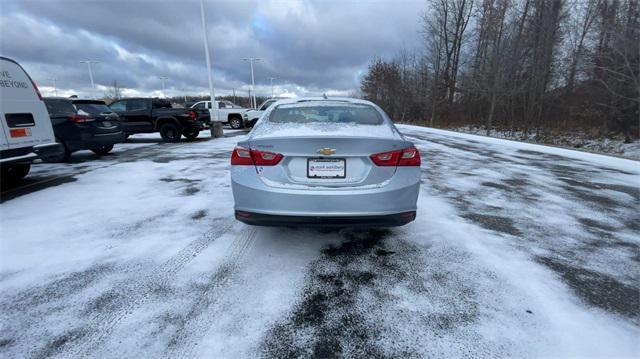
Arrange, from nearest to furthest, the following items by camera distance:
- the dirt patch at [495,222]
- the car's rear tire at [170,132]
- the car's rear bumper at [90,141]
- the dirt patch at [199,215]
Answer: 1. the dirt patch at [495,222]
2. the dirt patch at [199,215]
3. the car's rear bumper at [90,141]
4. the car's rear tire at [170,132]

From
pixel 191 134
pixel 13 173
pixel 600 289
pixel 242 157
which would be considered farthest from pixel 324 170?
pixel 191 134

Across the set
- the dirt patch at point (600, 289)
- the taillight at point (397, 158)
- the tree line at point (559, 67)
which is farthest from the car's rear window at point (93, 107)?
the tree line at point (559, 67)

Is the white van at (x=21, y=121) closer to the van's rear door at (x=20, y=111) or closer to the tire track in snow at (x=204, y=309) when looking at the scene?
the van's rear door at (x=20, y=111)

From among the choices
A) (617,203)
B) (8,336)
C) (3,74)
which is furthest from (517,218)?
(3,74)

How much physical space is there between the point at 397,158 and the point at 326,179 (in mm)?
673

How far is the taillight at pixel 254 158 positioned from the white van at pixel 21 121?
4.60 meters

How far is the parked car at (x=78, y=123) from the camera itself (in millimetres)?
7719

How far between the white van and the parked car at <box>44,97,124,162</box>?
88.5 inches

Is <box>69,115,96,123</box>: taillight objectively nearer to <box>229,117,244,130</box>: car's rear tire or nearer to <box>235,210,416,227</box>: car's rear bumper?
<box>235,210,416,227</box>: car's rear bumper

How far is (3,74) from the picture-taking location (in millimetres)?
5020

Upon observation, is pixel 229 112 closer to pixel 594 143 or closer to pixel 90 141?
pixel 90 141

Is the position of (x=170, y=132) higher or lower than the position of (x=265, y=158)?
lower

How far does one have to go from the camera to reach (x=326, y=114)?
3.70 metres

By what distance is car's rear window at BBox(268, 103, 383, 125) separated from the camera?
3559mm
